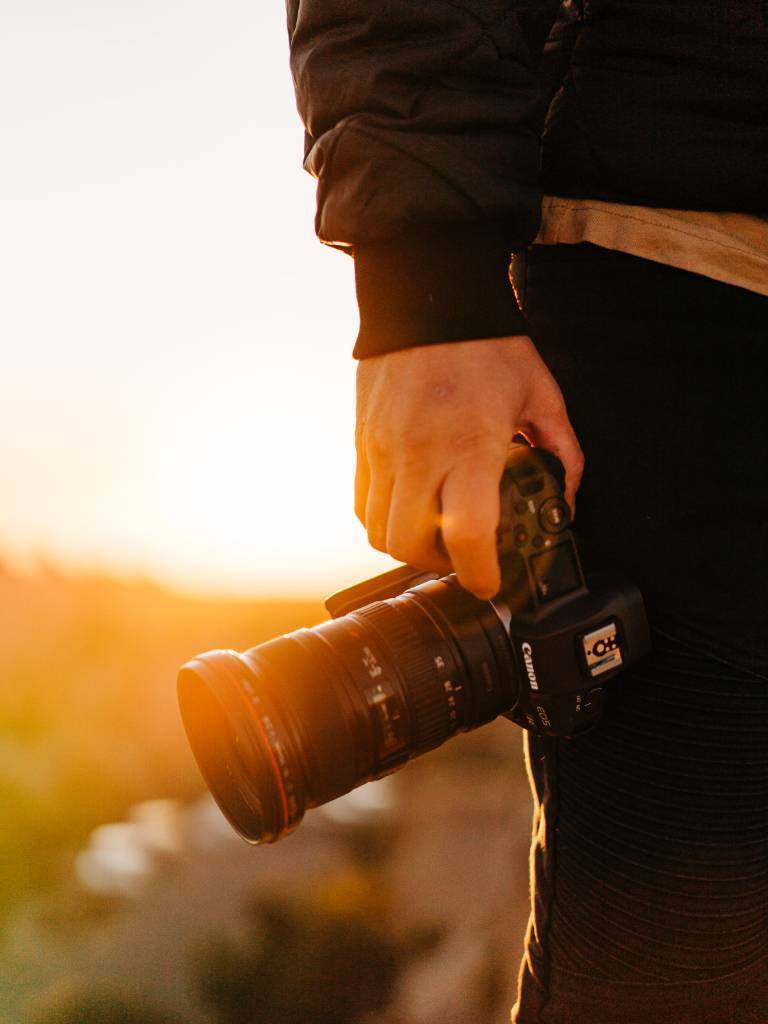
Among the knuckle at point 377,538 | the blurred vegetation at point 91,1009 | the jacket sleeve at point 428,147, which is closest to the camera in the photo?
the jacket sleeve at point 428,147

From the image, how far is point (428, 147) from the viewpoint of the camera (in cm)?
73

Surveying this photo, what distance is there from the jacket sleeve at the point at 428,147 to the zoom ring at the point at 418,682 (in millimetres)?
311

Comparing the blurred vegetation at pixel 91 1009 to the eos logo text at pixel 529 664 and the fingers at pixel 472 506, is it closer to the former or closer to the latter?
the eos logo text at pixel 529 664

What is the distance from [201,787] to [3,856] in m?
0.54

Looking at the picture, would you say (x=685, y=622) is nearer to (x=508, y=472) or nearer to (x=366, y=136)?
(x=508, y=472)

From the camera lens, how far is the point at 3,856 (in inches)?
75.6

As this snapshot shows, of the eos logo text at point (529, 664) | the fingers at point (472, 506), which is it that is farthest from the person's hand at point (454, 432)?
the eos logo text at point (529, 664)

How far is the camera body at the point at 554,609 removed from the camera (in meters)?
0.79

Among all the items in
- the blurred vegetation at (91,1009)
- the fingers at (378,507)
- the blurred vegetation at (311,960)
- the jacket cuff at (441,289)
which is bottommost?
the blurred vegetation at (311,960)

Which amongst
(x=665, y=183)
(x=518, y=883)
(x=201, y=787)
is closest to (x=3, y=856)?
→ (x=201, y=787)

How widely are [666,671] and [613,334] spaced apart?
307mm

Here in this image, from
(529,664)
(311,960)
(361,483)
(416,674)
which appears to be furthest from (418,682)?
(311,960)

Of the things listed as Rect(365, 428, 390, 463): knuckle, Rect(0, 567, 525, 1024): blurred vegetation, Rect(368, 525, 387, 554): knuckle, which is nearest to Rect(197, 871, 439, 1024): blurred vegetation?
Rect(0, 567, 525, 1024): blurred vegetation

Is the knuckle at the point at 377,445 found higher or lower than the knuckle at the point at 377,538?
higher
